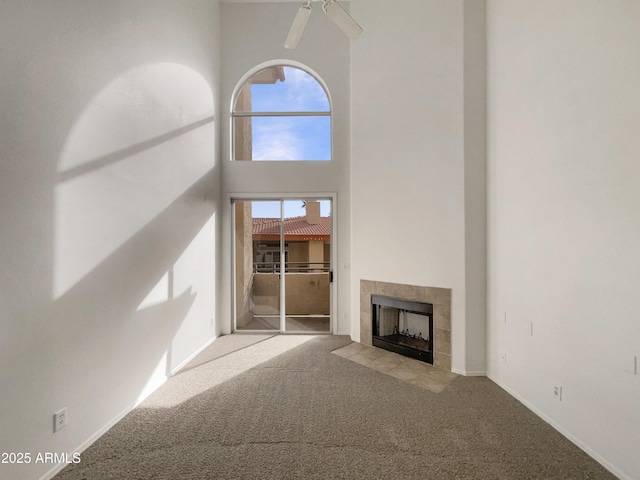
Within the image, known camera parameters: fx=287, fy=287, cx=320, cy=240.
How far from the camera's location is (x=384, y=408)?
2500 mm

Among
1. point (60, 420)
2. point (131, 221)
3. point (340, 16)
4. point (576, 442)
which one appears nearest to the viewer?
point (60, 420)

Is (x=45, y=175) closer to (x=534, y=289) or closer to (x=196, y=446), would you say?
(x=196, y=446)

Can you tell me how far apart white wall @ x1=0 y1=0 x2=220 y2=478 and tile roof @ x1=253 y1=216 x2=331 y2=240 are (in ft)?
4.29

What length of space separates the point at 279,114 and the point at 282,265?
250cm

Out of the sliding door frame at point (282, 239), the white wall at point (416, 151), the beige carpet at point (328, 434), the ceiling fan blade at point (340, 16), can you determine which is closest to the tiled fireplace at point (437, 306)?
the white wall at point (416, 151)

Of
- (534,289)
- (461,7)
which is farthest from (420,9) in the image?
(534,289)

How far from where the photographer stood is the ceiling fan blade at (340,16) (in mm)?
2195

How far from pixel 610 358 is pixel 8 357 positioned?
3544 mm

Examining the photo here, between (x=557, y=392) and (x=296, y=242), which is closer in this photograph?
(x=557, y=392)

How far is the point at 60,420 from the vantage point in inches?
72.7

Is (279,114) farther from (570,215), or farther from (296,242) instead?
(570,215)

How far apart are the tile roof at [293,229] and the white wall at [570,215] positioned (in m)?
2.44

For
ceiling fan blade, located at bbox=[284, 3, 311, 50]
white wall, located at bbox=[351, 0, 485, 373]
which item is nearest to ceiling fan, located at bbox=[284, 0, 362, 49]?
ceiling fan blade, located at bbox=[284, 3, 311, 50]

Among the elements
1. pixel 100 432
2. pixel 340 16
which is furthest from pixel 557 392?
pixel 100 432
